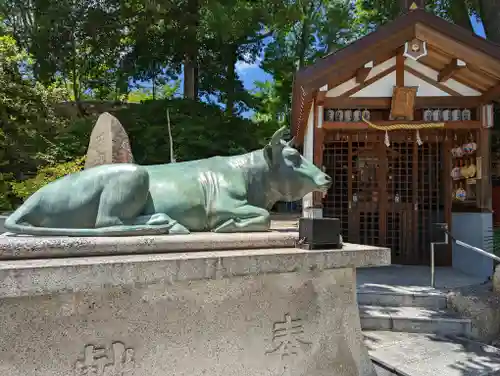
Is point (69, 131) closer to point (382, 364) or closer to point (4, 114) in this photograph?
point (4, 114)

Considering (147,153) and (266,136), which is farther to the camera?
(266,136)

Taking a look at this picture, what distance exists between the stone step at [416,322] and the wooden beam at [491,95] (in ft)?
16.2

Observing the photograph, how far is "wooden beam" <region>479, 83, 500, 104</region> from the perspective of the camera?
794 cm

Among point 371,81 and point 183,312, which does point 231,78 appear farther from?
point 183,312

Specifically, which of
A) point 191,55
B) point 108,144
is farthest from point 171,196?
point 191,55

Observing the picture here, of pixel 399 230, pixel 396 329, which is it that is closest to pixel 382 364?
pixel 396 329

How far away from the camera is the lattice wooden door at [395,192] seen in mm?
8969

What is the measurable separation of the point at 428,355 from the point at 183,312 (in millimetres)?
3431

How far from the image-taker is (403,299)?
600 cm

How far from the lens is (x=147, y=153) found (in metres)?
16.6

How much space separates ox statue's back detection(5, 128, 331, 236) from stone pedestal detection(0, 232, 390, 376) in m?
0.24

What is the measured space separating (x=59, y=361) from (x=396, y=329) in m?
4.58

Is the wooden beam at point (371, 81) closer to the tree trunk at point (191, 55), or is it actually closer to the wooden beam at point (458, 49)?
the wooden beam at point (458, 49)

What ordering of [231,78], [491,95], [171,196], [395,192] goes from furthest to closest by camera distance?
[231,78], [395,192], [491,95], [171,196]
